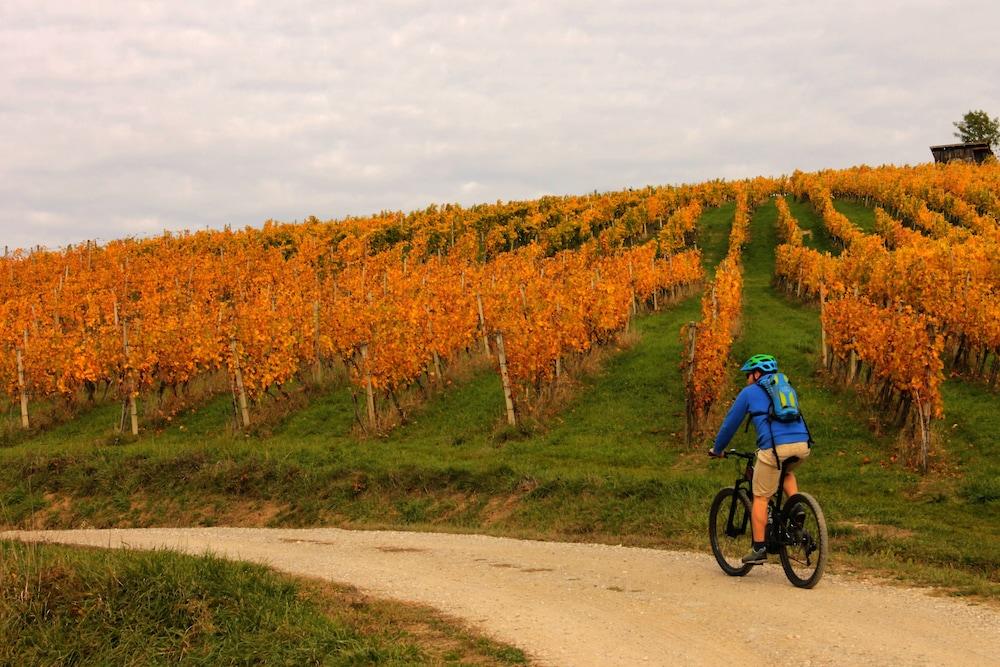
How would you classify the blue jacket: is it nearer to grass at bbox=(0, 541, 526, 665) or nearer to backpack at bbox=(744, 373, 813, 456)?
backpack at bbox=(744, 373, 813, 456)

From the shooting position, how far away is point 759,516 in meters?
8.77

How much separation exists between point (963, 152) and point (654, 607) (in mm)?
94108

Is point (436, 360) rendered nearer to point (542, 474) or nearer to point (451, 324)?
point (451, 324)

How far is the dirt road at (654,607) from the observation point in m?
6.86

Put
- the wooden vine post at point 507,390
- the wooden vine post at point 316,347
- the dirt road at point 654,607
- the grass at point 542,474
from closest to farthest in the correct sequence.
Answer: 1. the dirt road at point 654,607
2. the grass at point 542,474
3. the wooden vine post at point 507,390
4. the wooden vine post at point 316,347

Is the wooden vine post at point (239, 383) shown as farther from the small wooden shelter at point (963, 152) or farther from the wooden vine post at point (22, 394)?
the small wooden shelter at point (963, 152)

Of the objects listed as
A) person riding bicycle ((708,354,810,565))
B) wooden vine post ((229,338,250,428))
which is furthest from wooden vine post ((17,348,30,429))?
person riding bicycle ((708,354,810,565))

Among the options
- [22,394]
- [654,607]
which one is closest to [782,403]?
[654,607]

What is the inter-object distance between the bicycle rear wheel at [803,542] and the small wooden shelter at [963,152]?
296 ft

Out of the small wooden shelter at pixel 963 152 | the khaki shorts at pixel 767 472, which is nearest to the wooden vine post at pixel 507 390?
the khaki shorts at pixel 767 472

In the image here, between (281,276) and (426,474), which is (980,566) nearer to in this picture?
(426,474)

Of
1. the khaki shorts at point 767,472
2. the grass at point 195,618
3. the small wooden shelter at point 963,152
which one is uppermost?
the small wooden shelter at point 963,152

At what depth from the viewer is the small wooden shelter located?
85062 mm

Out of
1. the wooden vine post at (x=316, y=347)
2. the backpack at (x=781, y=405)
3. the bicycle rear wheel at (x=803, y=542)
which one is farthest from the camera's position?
the wooden vine post at (x=316, y=347)
